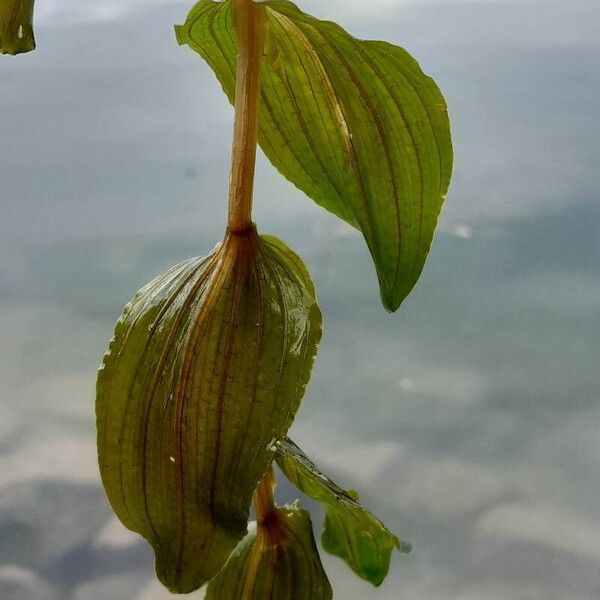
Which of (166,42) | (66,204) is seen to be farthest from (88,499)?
(166,42)

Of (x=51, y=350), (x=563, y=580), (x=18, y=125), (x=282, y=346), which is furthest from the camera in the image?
(x=18, y=125)

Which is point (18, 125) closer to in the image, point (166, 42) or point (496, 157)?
point (166, 42)

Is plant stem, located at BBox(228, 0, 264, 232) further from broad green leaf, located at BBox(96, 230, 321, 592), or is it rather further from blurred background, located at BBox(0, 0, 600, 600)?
blurred background, located at BBox(0, 0, 600, 600)

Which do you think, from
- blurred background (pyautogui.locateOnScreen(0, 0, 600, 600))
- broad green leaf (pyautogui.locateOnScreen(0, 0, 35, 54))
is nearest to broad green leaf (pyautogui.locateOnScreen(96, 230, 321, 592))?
broad green leaf (pyautogui.locateOnScreen(0, 0, 35, 54))

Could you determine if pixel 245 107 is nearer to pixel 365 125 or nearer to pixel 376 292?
pixel 365 125

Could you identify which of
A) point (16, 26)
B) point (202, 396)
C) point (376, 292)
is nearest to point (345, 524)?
point (202, 396)

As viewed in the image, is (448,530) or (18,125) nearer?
(448,530)
